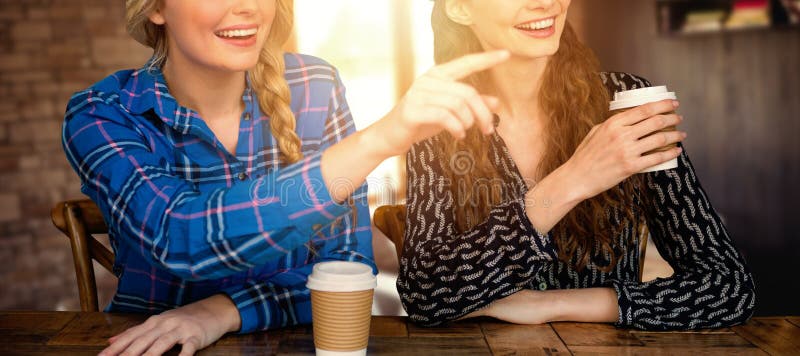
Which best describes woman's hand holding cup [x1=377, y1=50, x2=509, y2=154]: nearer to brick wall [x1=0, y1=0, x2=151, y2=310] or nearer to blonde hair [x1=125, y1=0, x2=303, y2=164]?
blonde hair [x1=125, y1=0, x2=303, y2=164]

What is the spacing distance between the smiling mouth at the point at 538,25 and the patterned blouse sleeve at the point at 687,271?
13.7 inches

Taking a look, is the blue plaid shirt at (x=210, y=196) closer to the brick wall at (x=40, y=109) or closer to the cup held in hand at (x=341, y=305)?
the cup held in hand at (x=341, y=305)

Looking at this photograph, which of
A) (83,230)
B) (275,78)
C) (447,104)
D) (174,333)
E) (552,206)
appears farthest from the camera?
(83,230)

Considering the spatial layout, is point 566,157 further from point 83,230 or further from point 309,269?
point 83,230

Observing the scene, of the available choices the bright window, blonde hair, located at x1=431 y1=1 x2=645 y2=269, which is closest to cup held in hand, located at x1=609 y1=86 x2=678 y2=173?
blonde hair, located at x1=431 y1=1 x2=645 y2=269

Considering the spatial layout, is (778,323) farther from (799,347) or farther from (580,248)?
(580,248)

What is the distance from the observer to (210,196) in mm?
992

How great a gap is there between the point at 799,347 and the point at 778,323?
12cm

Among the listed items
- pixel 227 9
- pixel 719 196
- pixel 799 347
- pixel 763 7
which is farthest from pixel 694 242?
pixel 719 196

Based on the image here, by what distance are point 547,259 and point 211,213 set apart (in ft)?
1.72

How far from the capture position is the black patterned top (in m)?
1.20

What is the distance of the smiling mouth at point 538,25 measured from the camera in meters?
1.30

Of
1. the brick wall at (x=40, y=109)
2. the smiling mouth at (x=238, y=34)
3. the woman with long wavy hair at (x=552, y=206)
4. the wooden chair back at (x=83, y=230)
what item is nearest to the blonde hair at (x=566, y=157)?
the woman with long wavy hair at (x=552, y=206)

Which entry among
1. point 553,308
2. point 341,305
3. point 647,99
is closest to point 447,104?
point 341,305
